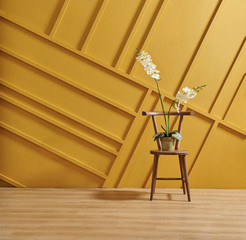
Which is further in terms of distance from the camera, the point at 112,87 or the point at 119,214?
the point at 112,87

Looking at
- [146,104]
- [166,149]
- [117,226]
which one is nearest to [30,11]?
[146,104]

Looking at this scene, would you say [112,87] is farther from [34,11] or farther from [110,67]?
A: [34,11]

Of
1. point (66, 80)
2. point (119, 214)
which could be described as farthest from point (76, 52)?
point (119, 214)

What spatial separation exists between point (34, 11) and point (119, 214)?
1839 millimetres

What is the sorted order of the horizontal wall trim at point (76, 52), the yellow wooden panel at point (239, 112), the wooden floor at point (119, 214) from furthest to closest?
the yellow wooden panel at point (239, 112) < the horizontal wall trim at point (76, 52) < the wooden floor at point (119, 214)

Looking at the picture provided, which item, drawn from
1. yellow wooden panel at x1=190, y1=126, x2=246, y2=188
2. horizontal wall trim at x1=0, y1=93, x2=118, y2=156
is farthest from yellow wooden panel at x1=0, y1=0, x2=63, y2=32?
yellow wooden panel at x1=190, y1=126, x2=246, y2=188

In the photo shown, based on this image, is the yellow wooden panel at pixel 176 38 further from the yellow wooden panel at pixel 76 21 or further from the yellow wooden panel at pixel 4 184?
the yellow wooden panel at pixel 4 184

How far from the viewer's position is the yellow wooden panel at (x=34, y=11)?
2.78 meters

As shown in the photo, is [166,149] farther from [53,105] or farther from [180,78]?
[53,105]

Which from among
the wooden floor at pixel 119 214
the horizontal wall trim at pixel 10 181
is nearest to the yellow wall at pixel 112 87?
the horizontal wall trim at pixel 10 181

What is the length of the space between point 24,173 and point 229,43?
207cm

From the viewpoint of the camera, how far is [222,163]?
288 centimetres

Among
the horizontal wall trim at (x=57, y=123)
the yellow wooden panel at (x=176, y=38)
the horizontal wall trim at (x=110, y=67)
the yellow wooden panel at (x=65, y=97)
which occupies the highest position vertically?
the yellow wooden panel at (x=176, y=38)

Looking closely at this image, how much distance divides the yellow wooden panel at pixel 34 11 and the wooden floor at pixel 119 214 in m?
1.38
